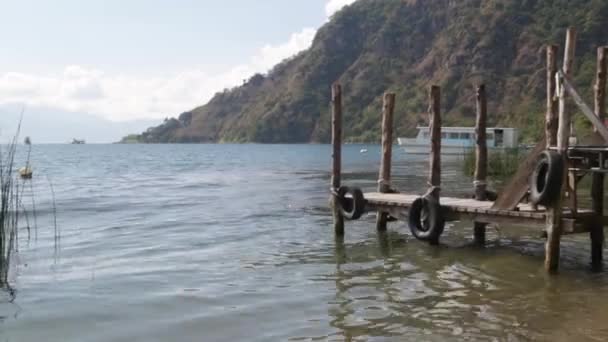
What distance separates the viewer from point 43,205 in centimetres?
2902

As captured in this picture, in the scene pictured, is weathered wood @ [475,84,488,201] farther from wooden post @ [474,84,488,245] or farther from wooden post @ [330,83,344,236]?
wooden post @ [330,83,344,236]

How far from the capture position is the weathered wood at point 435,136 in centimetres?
1523

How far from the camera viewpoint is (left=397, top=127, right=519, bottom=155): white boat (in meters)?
64.2

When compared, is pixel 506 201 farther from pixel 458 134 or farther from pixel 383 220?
pixel 458 134

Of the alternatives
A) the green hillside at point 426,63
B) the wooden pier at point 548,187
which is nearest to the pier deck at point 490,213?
the wooden pier at point 548,187

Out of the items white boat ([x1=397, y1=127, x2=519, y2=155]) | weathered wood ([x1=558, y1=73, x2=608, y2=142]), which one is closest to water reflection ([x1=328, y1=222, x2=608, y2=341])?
weathered wood ([x1=558, y1=73, x2=608, y2=142])

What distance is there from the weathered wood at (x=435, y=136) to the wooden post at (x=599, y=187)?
3.49 metres

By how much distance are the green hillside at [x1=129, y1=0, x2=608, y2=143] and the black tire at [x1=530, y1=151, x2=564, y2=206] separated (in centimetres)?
7283

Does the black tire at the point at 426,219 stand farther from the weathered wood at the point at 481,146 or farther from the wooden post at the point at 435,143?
the weathered wood at the point at 481,146

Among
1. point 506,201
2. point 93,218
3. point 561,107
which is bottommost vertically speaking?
point 93,218

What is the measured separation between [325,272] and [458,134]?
187ft

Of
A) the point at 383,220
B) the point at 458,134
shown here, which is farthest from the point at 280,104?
the point at 383,220

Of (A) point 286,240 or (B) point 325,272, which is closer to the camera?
(B) point 325,272

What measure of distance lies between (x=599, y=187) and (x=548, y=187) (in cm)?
216
